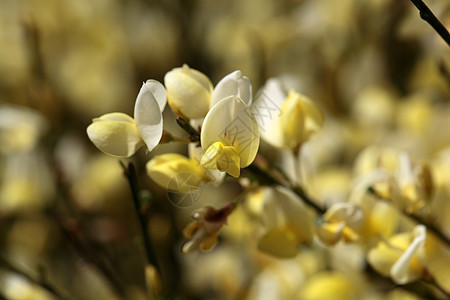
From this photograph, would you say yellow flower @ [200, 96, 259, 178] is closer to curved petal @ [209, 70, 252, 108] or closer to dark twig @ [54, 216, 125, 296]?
curved petal @ [209, 70, 252, 108]

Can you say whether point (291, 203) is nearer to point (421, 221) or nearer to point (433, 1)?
point (421, 221)

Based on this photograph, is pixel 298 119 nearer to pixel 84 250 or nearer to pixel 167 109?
pixel 84 250

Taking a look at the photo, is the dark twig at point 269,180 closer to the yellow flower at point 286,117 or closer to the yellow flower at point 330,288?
the yellow flower at point 286,117

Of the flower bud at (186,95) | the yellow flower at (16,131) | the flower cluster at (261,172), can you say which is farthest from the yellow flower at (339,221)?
the yellow flower at (16,131)

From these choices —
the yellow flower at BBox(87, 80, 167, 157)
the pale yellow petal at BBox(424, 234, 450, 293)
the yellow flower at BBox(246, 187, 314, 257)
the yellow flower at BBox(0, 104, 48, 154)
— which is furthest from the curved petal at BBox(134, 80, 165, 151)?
the yellow flower at BBox(0, 104, 48, 154)

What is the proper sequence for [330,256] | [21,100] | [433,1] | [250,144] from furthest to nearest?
[21,100] < [330,256] < [433,1] < [250,144]

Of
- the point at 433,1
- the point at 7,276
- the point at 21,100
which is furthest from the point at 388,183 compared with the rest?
the point at 21,100
